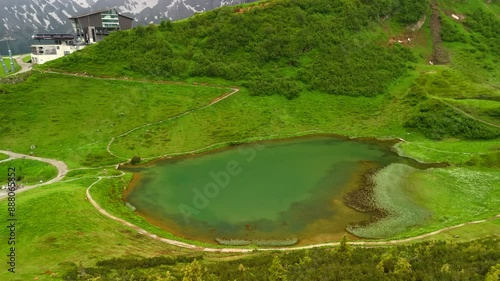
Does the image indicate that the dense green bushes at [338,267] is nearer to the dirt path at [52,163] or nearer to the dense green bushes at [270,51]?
the dirt path at [52,163]

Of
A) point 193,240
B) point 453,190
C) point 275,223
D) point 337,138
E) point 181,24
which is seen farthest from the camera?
point 181,24

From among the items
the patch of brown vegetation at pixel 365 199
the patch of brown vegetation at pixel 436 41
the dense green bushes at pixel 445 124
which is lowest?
the patch of brown vegetation at pixel 365 199

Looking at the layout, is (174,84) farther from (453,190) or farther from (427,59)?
(427,59)

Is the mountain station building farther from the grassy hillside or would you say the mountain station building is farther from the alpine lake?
the alpine lake

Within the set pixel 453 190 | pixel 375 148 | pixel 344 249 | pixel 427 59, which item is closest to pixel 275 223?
pixel 344 249

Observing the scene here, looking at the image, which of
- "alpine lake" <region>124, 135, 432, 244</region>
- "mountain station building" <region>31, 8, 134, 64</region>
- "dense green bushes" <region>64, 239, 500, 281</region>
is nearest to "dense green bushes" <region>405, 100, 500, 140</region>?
"alpine lake" <region>124, 135, 432, 244</region>

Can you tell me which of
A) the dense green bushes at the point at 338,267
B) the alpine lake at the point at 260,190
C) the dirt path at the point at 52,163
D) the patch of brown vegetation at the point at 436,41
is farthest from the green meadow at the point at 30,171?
the patch of brown vegetation at the point at 436,41
